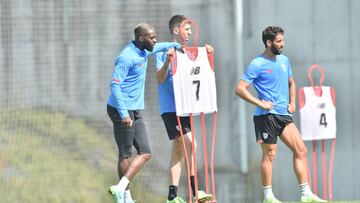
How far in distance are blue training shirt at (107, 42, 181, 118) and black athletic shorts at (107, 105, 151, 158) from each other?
9cm

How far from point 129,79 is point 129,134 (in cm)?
50

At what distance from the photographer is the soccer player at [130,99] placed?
31.1 ft

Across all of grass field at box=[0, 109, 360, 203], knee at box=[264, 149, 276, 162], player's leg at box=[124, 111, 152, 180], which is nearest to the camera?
player's leg at box=[124, 111, 152, 180]

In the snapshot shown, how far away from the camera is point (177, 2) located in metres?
12.2

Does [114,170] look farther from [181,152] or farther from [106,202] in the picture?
[181,152]

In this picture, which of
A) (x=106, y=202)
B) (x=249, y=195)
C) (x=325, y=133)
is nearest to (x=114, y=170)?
(x=106, y=202)

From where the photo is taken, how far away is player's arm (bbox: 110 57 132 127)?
942 centimetres

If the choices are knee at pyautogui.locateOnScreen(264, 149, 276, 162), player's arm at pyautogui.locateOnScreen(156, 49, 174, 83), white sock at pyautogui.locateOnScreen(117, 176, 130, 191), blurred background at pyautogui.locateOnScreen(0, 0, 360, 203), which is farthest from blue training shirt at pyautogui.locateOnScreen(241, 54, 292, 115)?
blurred background at pyautogui.locateOnScreen(0, 0, 360, 203)

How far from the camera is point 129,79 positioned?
31.5ft

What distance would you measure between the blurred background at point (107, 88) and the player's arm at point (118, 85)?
2.47 meters

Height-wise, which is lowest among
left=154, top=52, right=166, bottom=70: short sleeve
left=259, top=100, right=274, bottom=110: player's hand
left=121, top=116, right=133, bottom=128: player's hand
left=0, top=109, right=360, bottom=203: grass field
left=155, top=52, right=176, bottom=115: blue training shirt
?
left=0, top=109, right=360, bottom=203: grass field

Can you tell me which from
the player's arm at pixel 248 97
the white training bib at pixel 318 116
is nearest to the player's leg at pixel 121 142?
the player's arm at pixel 248 97

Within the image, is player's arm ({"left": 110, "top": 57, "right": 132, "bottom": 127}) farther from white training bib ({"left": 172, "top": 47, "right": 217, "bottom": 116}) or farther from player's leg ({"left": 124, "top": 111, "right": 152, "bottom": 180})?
white training bib ({"left": 172, "top": 47, "right": 217, "bottom": 116})

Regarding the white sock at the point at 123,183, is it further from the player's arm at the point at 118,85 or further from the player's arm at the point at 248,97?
the player's arm at the point at 248,97
